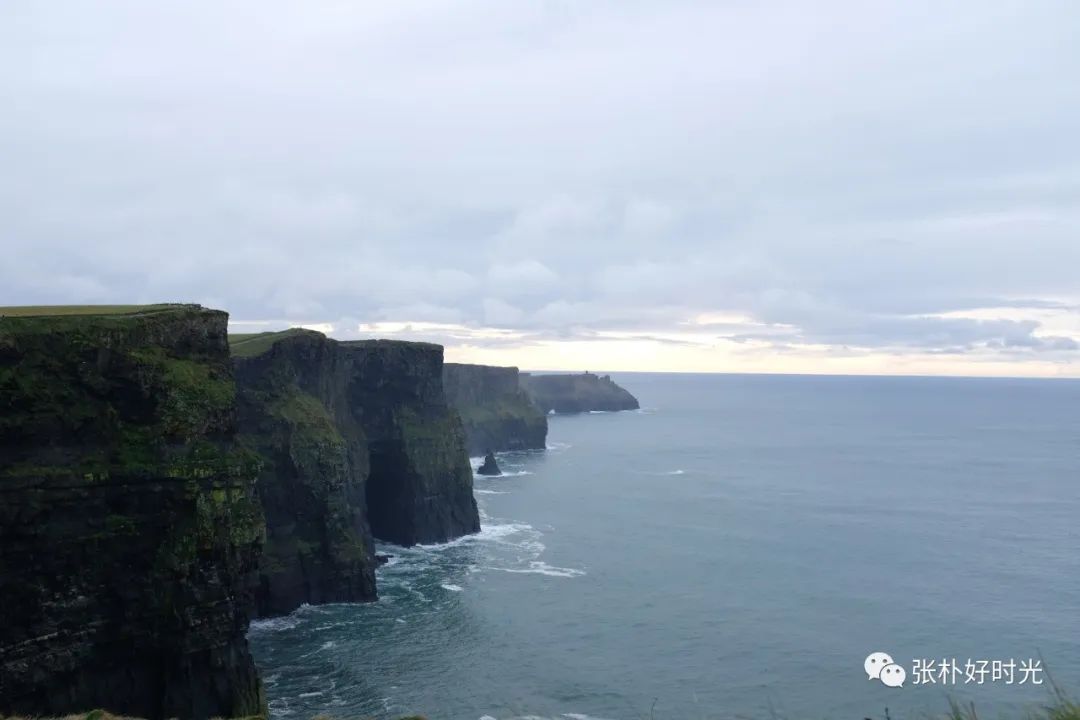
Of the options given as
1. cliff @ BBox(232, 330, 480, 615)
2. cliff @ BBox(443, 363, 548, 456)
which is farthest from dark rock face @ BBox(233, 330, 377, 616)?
cliff @ BBox(443, 363, 548, 456)

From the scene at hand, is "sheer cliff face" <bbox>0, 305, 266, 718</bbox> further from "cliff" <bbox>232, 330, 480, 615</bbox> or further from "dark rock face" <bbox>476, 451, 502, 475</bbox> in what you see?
"dark rock face" <bbox>476, 451, 502, 475</bbox>

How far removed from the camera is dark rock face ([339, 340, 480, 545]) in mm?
79438

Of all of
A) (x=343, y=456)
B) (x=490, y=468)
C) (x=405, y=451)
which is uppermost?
(x=343, y=456)

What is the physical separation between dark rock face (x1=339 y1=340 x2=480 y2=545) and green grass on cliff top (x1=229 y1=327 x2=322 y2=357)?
931 centimetres

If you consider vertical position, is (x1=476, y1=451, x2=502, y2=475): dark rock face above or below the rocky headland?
below

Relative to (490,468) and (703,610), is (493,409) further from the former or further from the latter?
(703,610)

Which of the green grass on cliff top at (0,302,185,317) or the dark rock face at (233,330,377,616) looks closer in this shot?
the green grass on cliff top at (0,302,185,317)

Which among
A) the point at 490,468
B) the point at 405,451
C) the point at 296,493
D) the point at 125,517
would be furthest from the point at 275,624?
the point at 490,468

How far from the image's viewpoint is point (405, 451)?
79062mm

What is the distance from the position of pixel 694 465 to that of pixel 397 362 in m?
72.1

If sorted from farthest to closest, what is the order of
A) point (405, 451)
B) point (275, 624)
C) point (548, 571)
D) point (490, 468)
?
point (490, 468) → point (405, 451) → point (548, 571) → point (275, 624)

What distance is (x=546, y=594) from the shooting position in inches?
2499

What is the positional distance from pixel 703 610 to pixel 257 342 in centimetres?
4018

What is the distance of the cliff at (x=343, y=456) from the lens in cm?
5934
